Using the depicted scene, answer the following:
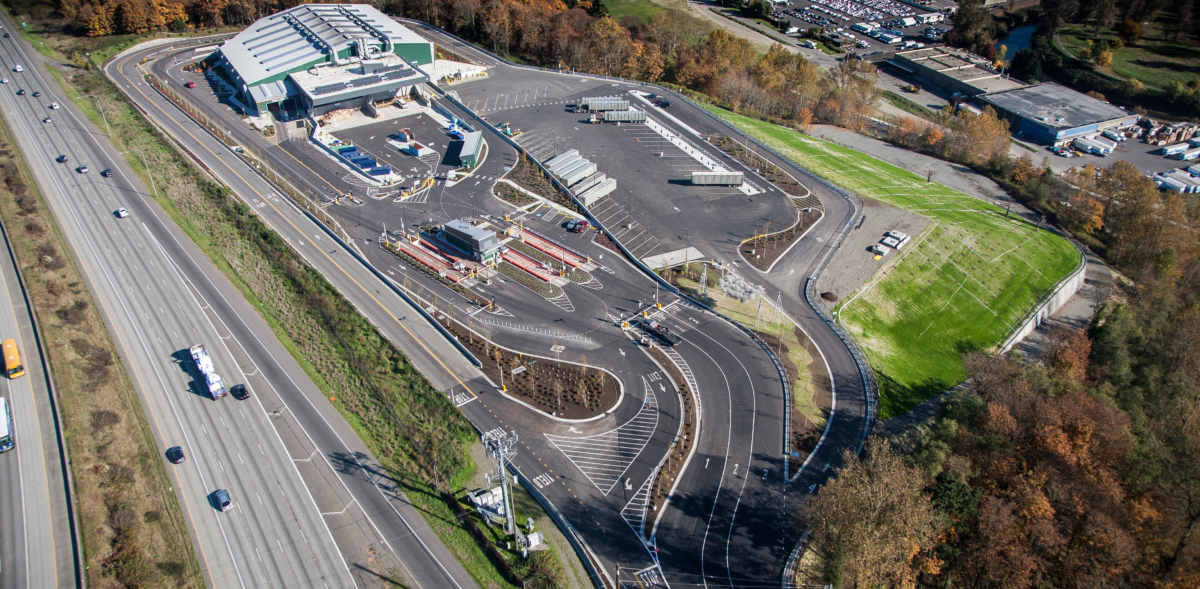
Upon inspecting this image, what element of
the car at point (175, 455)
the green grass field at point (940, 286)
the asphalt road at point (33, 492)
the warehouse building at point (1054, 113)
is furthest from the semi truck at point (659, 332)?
the warehouse building at point (1054, 113)

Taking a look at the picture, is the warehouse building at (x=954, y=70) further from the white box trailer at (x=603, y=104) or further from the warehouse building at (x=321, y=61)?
the warehouse building at (x=321, y=61)

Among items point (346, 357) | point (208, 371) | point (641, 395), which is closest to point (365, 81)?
point (346, 357)

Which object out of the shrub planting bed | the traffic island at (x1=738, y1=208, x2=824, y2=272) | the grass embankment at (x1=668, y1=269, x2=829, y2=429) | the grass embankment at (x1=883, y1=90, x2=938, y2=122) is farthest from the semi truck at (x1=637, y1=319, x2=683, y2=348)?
the grass embankment at (x1=883, y1=90, x2=938, y2=122)

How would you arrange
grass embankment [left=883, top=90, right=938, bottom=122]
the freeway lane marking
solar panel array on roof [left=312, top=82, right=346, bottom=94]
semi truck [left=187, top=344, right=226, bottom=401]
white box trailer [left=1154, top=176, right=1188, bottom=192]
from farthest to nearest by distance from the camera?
grass embankment [left=883, top=90, right=938, bottom=122] < white box trailer [left=1154, top=176, right=1188, bottom=192] < solar panel array on roof [left=312, top=82, right=346, bottom=94] < semi truck [left=187, top=344, right=226, bottom=401] < the freeway lane marking

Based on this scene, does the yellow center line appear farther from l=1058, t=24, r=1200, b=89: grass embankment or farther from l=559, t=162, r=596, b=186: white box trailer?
l=1058, t=24, r=1200, b=89: grass embankment

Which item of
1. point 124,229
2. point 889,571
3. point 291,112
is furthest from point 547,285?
point 291,112

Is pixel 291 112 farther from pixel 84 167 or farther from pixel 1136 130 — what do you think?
pixel 1136 130
